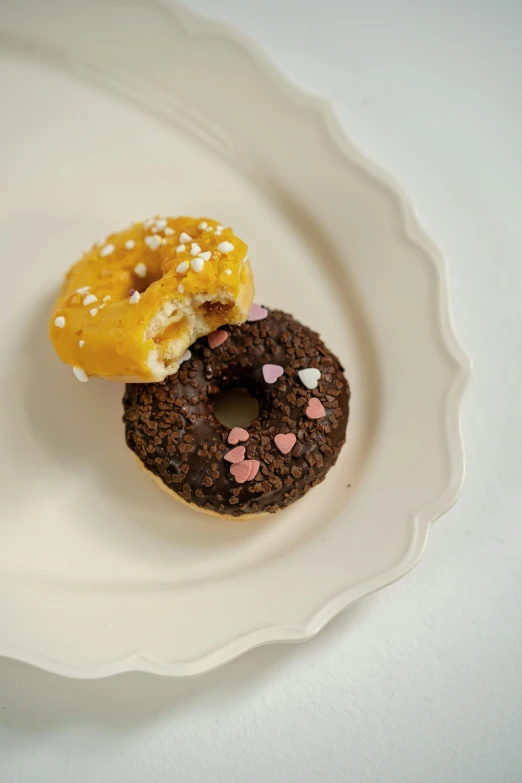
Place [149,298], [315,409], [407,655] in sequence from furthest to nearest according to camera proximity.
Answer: [407,655] < [315,409] < [149,298]

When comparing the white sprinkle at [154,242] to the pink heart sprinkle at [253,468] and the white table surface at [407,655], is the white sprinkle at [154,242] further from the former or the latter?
the white table surface at [407,655]

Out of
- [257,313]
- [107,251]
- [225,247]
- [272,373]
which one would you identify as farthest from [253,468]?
[107,251]

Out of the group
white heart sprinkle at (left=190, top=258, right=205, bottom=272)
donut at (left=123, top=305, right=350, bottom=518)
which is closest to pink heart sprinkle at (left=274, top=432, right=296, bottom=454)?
donut at (left=123, top=305, right=350, bottom=518)

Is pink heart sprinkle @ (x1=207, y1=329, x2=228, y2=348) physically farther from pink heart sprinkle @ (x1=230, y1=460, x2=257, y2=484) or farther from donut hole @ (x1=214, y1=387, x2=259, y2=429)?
pink heart sprinkle @ (x1=230, y1=460, x2=257, y2=484)

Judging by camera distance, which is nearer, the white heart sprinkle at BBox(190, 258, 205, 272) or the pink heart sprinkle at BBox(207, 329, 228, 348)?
the white heart sprinkle at BBox(190, 258, 205, 272)

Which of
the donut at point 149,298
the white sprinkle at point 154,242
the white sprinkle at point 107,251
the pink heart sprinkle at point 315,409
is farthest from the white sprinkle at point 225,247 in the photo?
the pink heart sprinkle at point 315,409

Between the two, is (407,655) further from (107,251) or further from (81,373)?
(107,251)

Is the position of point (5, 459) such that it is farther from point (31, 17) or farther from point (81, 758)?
point (31, 17)
